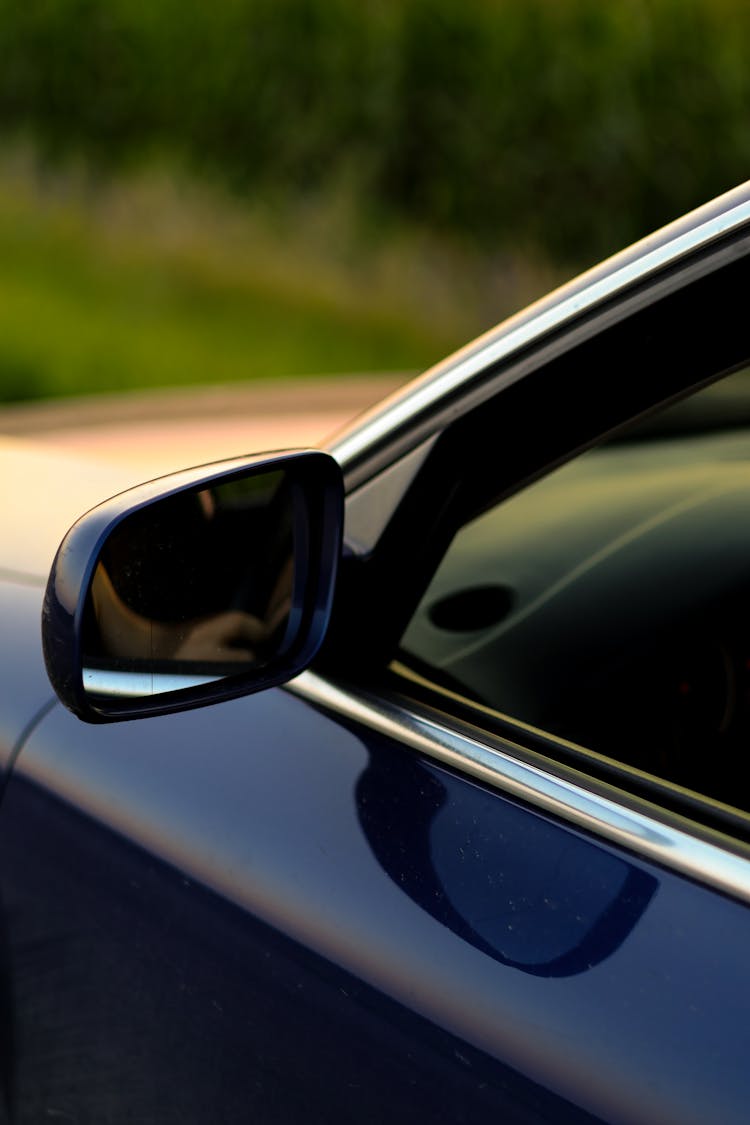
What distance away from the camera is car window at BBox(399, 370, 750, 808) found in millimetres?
1540

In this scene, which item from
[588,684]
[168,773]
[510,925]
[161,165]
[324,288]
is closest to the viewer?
[510,925]

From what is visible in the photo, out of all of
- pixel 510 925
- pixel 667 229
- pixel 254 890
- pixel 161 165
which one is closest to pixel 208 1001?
pixel 254 890

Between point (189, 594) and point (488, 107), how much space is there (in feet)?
30.9

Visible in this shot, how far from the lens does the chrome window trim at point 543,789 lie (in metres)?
1.13

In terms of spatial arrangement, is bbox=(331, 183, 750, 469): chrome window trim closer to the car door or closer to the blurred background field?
the car door

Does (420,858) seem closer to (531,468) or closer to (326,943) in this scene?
(326,943)

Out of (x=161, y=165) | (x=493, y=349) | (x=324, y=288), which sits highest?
(x=493, y=349)

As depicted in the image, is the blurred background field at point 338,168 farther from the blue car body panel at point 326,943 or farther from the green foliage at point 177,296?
the blue car body panel at point 326,943

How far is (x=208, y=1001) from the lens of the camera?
1343 millimetres

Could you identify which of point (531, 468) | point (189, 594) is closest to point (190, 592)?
point (189, 594)

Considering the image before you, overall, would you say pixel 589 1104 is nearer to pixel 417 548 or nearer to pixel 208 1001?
→ pixel 208 1001

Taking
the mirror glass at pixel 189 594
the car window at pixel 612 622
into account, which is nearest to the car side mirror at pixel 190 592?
the mirror glass at pixel 189 594

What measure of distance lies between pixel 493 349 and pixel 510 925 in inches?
21.9

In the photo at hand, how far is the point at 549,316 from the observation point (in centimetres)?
135
